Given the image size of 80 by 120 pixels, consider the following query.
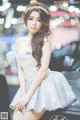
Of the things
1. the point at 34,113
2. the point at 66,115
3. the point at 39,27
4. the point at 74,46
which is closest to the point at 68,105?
the point at 66,115

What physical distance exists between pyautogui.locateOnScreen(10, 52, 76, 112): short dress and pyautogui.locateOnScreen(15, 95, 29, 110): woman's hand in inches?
0.8

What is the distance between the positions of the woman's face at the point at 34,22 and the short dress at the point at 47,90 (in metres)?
0.17

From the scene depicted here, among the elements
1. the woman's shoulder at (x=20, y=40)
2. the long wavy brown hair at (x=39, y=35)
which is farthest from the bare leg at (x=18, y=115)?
the woman's shoulder at (x=20, y=40)

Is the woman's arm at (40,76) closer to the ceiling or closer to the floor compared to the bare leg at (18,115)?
closer to the ceiling

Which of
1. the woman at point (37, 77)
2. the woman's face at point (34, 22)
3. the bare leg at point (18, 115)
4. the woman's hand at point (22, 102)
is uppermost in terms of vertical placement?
the woman's face at point (34, 22)

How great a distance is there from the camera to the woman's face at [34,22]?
227 cm

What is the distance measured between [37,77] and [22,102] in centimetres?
19

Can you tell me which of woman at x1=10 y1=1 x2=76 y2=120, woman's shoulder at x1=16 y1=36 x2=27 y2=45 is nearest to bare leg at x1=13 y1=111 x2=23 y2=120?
woman at x1=10 y1=1 x2=76 y2=120

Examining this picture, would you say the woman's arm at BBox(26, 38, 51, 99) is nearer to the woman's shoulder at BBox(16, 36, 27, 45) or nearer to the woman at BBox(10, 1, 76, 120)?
the woman at BBox(10, 1, 76, 120)

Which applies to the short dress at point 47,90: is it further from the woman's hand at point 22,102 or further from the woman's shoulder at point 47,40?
the woman's shoulder at point 47,40

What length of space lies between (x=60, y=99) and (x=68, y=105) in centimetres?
11

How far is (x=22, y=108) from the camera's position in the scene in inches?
88.4

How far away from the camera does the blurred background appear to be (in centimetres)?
239

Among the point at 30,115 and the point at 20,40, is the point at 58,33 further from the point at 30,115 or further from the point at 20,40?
the point at 30,115
